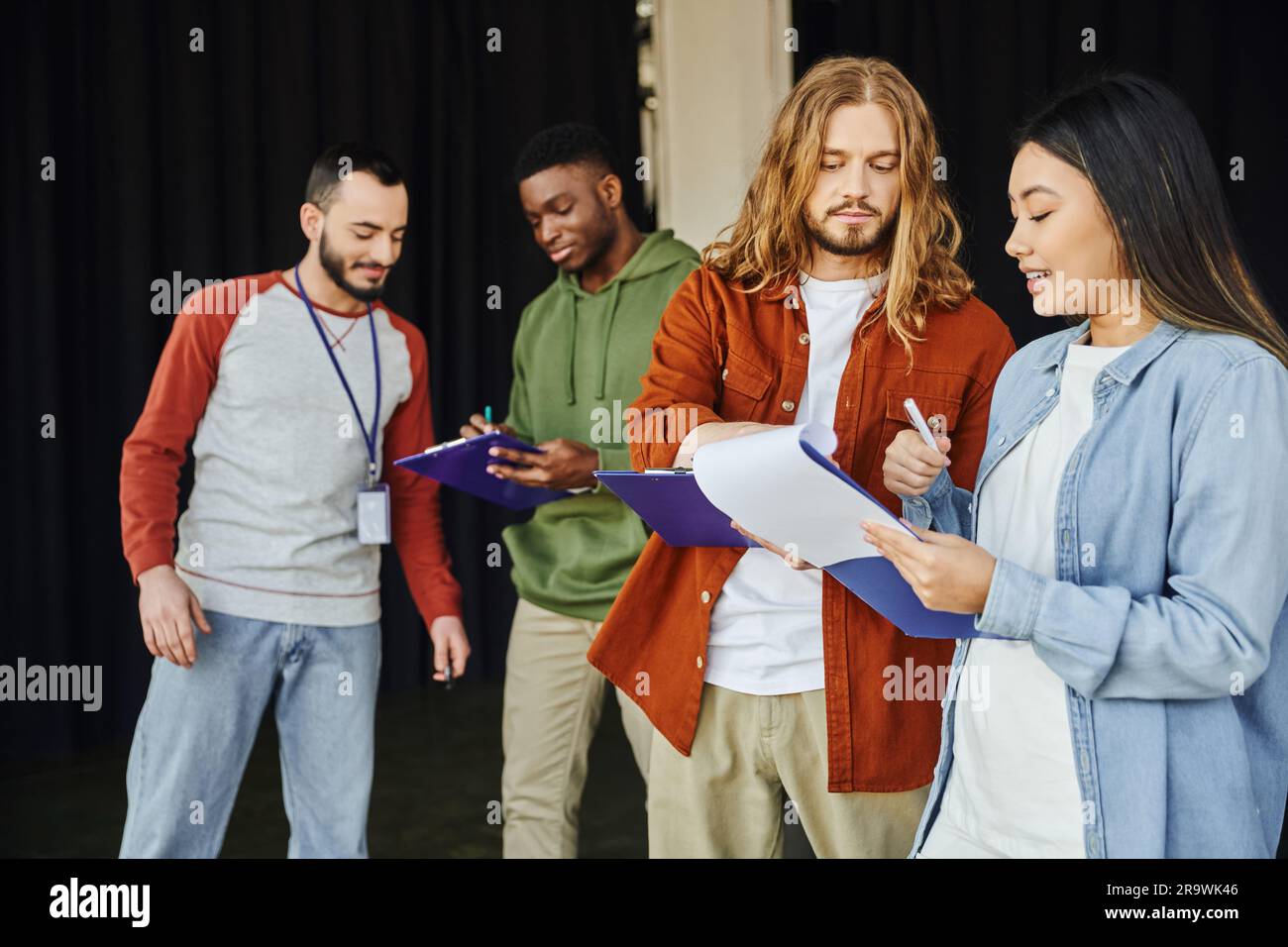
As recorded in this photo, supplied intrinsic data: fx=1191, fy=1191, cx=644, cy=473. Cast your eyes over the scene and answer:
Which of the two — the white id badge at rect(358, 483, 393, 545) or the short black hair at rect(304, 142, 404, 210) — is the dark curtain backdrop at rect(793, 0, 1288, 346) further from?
the white id badge at rect(358, 483, 393, 545)

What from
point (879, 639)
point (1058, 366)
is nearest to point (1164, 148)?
point (1058, 366)

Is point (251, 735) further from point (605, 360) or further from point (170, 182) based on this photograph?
point (170, 182)

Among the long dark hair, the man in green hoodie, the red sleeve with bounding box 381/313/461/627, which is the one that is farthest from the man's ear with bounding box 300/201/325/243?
the long dark hair

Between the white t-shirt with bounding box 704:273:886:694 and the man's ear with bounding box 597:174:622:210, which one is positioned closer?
the white t-shirt with bounding box 704:273:886:694

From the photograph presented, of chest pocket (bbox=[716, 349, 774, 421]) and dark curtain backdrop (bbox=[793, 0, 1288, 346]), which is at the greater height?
dark curtain backdrop (bbox=[793, 0, 1288, 346])

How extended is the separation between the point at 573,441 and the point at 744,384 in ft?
2.64

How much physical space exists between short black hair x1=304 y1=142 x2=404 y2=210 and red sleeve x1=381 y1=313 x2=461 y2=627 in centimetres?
31

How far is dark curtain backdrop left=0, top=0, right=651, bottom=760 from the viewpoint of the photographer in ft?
11.0

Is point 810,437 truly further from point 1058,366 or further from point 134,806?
point 134,806

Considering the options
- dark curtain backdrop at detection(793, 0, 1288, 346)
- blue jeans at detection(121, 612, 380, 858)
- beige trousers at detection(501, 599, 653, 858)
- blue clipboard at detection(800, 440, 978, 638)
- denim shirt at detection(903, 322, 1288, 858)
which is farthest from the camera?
dark curtain backdrop at detection(793, 0, 1288, 346)

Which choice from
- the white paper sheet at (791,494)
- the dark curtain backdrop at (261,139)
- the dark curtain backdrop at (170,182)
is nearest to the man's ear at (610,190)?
the dark curtain backdrop at (261,139)

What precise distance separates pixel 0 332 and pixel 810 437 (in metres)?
2.87

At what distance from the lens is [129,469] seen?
7.54 feet

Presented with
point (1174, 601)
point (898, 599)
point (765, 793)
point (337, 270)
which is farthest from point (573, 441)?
point (1174, 601)
